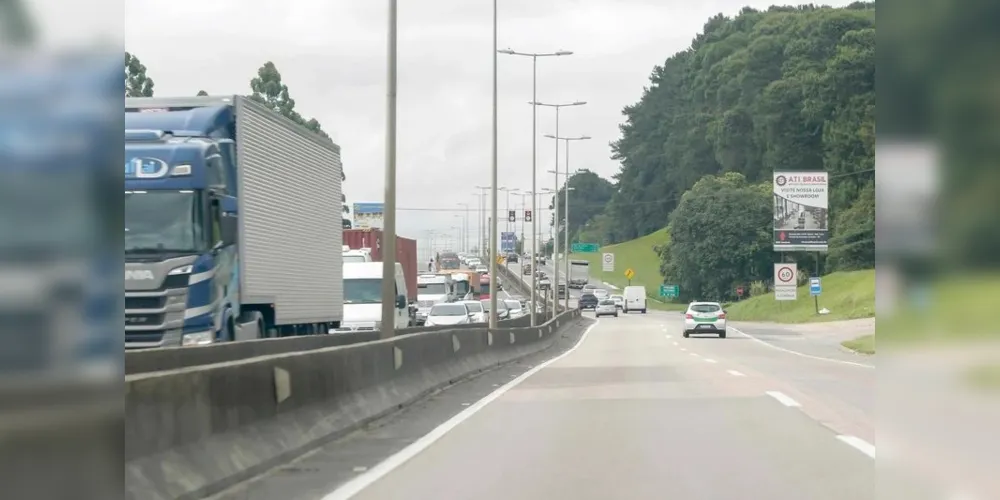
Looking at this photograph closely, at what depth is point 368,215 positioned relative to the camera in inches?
3501

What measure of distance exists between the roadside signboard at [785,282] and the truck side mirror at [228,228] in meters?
57.8

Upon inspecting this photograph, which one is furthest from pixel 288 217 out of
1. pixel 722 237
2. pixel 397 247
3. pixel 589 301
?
pixel 589 301

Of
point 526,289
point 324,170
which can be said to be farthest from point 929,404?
point 526,289

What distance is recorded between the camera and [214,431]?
998 cm

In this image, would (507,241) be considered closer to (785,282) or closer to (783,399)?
(785,282)

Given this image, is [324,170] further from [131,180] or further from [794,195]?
[794,195]

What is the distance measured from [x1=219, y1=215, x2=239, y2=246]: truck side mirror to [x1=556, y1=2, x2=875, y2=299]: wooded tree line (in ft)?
184

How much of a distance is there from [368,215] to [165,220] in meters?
69.8

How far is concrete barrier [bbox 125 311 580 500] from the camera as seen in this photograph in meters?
8.44

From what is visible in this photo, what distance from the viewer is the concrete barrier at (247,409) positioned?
8438 millimetres

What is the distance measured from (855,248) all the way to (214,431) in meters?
81.0

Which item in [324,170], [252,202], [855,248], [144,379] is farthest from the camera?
[855,248]

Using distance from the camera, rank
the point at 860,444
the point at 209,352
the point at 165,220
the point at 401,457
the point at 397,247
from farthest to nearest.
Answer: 1. the point at 397,247
2. the point at 209,352
3. the point at 165,220
4. the point at 860,444
5. the point at 401,457

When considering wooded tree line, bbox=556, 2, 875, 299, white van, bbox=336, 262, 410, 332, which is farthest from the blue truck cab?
wooded tree line, bbox=556, 2, 875, 299
